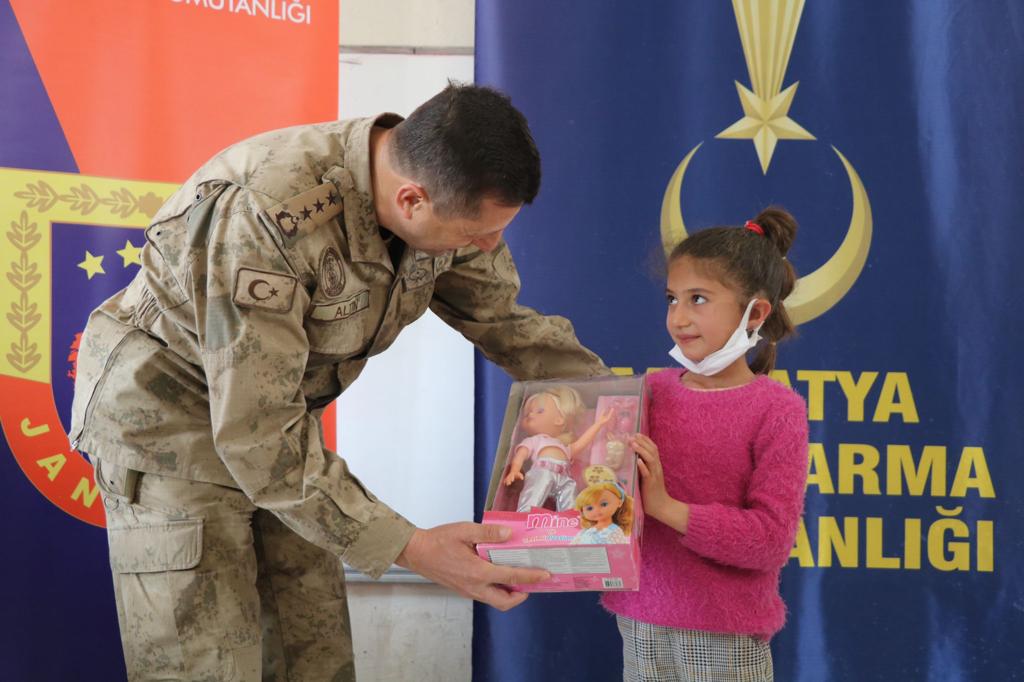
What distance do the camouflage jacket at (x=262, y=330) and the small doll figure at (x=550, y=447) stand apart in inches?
8.3

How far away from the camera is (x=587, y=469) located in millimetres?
1475

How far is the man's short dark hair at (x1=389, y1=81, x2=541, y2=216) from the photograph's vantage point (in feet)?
4.67

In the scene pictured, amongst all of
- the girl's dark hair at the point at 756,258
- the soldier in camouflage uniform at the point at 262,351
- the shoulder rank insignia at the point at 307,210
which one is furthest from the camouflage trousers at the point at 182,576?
the girl's dark hair at the point at 756,258

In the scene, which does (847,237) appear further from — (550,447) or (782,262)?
(550,447)

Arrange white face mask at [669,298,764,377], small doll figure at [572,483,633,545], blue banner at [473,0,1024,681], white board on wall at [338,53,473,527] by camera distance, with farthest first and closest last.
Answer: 1. white board on wall at [338,53,473,527]
2. blue banner at [473,0,1024,681]
3. white face mask at [669,298,764,377]
4. small doll figure at [572,483,633,545]

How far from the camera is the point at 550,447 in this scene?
5.04 ft

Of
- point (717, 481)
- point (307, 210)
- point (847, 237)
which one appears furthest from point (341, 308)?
point (847, 237)

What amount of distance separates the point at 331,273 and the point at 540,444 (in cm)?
43

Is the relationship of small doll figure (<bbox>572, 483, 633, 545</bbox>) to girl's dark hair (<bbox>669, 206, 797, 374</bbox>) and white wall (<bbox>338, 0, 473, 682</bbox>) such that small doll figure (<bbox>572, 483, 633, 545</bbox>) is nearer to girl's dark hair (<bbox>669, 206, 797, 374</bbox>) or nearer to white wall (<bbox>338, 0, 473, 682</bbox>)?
girl's dark hair (<bbox>669, 206, 797, 374</bbox>)

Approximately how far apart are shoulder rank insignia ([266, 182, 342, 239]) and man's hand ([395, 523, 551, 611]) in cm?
52

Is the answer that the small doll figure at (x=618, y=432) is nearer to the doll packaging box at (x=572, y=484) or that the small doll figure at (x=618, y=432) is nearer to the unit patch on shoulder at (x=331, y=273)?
the doll packaging box at (x=572, y=484)

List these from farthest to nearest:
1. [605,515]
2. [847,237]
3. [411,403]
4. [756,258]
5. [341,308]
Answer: [411,403] < [847,237] < [756,258] < [341,308] < [605,515]

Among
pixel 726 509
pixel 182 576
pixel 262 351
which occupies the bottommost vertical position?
pixel 182 576

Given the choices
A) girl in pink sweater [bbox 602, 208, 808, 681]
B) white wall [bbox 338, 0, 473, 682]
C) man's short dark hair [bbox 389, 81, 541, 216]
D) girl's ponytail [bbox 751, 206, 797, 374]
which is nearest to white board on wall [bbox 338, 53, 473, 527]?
white wall [bbox 338, 0, 473, 682]
